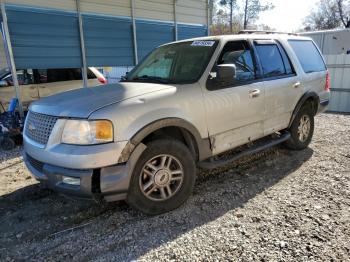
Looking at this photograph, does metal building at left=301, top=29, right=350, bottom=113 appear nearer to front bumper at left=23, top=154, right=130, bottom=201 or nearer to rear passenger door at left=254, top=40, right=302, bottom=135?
rear passenger door at left=254, top=40, right=302, bottom=135

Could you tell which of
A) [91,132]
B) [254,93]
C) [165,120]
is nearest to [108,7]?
[254,93]

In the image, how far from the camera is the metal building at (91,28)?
21.8 ft

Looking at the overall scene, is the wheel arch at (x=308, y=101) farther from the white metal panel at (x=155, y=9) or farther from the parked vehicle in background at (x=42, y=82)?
the parked vehicle in background at (x=42, y=82)

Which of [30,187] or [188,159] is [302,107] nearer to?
[188,159]

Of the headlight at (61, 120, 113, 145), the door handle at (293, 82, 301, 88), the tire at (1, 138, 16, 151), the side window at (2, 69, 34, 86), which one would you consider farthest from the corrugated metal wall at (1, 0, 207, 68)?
the door handle at (293, 82, 301, 88)

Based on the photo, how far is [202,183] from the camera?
4242mm

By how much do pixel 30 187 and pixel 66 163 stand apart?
5.84 feet

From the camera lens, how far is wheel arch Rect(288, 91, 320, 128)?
5160 millimetres

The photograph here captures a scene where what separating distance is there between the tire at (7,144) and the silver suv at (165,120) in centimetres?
288

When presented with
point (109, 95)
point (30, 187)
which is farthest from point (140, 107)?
point (30, 187)

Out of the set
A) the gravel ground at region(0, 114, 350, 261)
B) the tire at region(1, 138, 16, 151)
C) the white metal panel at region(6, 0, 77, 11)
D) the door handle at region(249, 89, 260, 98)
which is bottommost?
the gravel ground at region(0, 114, 350, 261)

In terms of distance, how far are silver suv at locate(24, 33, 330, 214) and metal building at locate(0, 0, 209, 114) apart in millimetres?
3422

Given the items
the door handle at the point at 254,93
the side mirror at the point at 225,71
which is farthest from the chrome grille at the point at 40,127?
the door handle at the point at 254,93

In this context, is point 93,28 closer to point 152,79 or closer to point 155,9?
point 155,9
